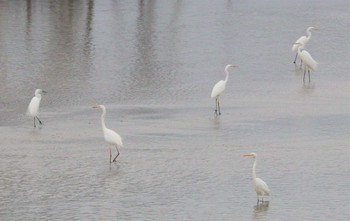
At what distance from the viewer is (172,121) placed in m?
21.8

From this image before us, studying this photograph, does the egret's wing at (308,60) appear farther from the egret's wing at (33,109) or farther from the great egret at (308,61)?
the egret's wing at (33,109)

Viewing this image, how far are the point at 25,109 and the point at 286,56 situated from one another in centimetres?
1040

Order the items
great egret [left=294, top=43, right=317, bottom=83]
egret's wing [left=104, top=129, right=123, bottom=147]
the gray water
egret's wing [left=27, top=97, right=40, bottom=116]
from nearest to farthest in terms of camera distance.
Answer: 1. the gray water
2. egret's wing [left=104, top=129, right=123, bottom=147]
3. egret's wing [left=27, top=97, right=40, bottom=116]
4. great egret [left=294, top=43, right=317, bottom=83]

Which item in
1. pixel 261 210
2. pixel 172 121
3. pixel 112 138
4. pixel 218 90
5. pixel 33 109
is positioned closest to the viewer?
pixel 261 210

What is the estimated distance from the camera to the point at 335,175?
57.7 feet

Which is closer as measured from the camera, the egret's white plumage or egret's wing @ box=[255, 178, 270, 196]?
egret's wing @ box=[255, 178, 270, 196]

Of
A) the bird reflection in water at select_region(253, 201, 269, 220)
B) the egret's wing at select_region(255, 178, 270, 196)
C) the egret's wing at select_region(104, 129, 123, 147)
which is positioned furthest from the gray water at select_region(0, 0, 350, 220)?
→ the egret's wing at select_region(104, 129, 123, 147)

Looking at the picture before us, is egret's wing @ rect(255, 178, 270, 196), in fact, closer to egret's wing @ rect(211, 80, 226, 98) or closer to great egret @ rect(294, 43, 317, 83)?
egret's wing @ rect(211, 80, 226, 98)

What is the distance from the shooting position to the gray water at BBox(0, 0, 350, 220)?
16.1 m

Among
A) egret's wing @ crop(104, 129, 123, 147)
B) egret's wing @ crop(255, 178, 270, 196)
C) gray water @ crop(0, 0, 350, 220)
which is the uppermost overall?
egret's wing @ crop(255, 178, 270, 196)

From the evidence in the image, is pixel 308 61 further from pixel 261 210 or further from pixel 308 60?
pixel 261 210

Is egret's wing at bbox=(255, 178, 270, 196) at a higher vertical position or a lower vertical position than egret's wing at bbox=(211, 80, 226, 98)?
higher

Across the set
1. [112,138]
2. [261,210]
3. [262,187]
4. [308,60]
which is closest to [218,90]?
[112,138]

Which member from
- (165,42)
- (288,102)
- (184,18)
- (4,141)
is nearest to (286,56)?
(165,42)
